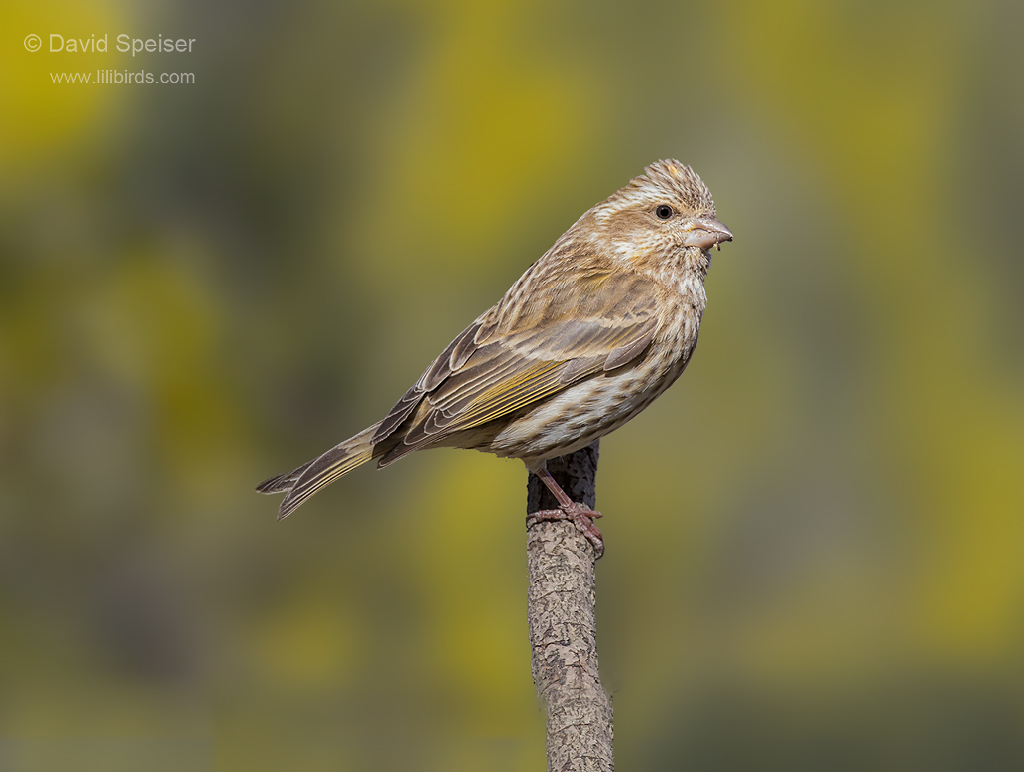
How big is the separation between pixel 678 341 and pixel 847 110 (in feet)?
12.7

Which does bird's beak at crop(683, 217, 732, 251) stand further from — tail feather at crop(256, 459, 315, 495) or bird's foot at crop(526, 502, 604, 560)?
tail feather at crop(256, 459, 315, 495)

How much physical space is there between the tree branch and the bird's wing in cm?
49

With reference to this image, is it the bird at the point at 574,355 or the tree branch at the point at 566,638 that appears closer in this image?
the tree branch at the point at 566,638

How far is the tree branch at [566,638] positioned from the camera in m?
3.00

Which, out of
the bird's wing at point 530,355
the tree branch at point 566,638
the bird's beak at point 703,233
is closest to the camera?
the tree branch at point 566,638

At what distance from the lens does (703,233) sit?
156 inches

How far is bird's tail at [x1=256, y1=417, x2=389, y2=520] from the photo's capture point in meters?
3.85

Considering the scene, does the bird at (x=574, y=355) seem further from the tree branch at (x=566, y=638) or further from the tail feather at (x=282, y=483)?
the tree branch at (x=566, y=638)

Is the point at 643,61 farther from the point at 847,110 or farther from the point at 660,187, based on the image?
the point at 660,187

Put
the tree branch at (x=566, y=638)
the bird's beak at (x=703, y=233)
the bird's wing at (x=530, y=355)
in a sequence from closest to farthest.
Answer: the tree branch at (x=566, y=638)
the bird's wing at (x=530, y=355)
the bird's beak at (x=703, y=233)

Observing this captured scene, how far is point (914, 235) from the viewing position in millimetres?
6797

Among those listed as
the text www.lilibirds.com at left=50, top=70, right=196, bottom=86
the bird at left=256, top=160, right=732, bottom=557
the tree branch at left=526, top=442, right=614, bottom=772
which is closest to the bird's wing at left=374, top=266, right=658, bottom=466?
the bird at left=256, top=160, right=732, bottom=557

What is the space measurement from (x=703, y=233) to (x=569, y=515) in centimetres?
113

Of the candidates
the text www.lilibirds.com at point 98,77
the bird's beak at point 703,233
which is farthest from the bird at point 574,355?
the text www.lilibirds.com at point 98,77
